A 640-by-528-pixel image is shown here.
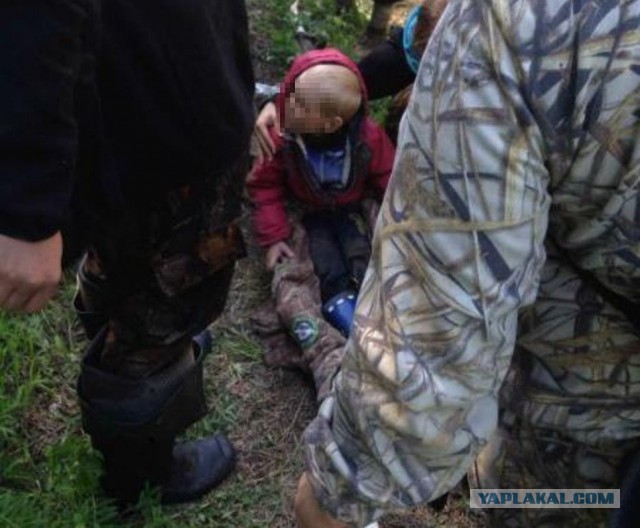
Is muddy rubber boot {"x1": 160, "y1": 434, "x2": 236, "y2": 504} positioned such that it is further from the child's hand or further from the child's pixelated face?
the child's pixelated face

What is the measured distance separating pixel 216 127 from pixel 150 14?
0.85 ft

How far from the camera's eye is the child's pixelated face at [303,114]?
9.87 ft

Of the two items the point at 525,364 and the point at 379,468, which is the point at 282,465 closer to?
the point at 525,364

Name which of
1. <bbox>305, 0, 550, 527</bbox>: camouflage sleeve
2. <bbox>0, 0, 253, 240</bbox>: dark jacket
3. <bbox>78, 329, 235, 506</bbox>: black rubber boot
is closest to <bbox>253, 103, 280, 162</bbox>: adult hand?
<bbox>78, 329, 235, 506</bbox>: black rubber boot

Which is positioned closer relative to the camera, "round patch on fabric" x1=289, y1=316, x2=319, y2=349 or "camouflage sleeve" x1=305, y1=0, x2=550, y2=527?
"camouflage sleeve" x1=305, y1=0, x2=550, y2=527

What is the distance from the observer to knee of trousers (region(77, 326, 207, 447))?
189 cm

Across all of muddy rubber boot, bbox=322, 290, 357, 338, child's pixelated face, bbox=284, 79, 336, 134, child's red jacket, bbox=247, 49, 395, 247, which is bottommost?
muddy rubber boot, bbox=322, 290, 357, 338

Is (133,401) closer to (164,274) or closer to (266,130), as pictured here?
(164,274)

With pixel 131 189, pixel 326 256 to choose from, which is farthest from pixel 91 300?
Result: pixel 326 256

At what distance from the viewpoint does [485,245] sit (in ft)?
3.05

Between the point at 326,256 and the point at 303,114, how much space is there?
484 mm

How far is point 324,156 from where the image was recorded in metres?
3.15

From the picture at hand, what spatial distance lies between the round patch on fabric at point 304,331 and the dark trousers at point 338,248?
19 cm

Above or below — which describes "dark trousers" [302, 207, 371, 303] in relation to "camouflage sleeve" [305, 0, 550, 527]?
below
